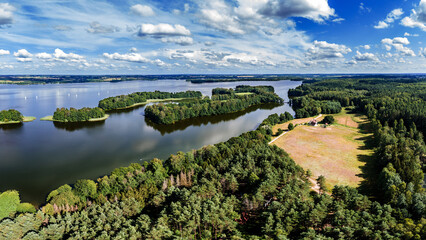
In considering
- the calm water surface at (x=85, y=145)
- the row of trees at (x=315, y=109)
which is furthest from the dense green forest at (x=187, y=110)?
the row of trees at (x=315, y=109)

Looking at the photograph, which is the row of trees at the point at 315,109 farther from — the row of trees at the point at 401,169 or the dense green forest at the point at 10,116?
the dense green forest at the point at 10,116

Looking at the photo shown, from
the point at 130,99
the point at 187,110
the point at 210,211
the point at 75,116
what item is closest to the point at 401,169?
the point at 210,211

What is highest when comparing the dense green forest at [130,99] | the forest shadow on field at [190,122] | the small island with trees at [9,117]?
the dense green forest at [130,99]

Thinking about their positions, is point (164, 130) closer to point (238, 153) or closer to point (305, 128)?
point (238, 153)

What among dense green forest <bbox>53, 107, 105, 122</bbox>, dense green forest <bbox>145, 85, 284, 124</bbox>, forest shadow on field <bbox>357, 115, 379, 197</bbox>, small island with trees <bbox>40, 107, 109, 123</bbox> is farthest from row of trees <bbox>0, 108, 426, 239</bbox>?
dense green forest <bbox>53, 107, 105, 122</bbox>

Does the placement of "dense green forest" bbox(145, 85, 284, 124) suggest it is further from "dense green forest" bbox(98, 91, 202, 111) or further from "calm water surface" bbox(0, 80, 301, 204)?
"dense green forest" bbox(98, 91, 202, 111)

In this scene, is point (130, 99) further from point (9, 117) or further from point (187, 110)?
point (9, 117)

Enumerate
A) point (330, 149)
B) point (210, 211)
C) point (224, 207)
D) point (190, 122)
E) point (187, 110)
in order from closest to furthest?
point (210, 211)
point (224, 207)
point (330, 149)
point (190, 122)
point (187, 110)
